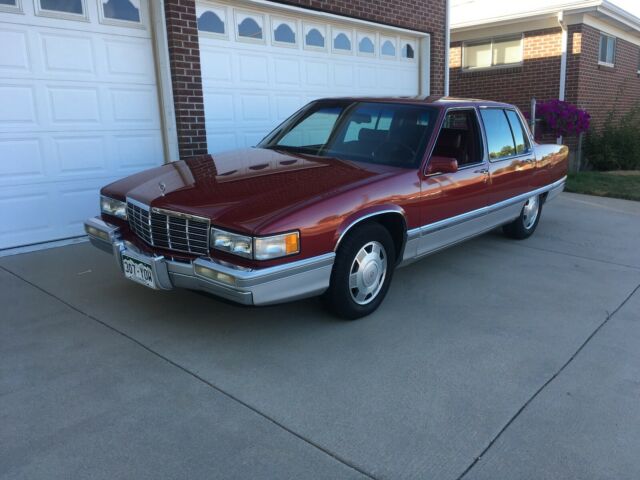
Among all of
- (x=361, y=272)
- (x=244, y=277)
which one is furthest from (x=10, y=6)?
(x=361, y=272)

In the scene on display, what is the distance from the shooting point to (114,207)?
13.9 feet

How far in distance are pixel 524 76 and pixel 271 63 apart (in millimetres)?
8854

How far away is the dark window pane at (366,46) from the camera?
926 cm

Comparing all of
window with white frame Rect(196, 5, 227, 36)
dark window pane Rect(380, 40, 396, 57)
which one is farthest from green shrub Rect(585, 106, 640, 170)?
window with white frame Rect(196, 5, 227, 36)

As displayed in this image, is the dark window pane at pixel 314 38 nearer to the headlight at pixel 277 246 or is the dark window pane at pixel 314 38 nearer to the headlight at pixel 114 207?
the headlight at pixel 114 207

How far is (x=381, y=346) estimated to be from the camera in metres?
3.72

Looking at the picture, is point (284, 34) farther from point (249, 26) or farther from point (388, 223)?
point (388, 223)

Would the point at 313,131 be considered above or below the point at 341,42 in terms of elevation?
below

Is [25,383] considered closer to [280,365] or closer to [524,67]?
[280,365]

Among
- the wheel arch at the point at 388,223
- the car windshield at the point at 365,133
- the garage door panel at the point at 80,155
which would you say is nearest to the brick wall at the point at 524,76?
the car windshield at the point at 365,133

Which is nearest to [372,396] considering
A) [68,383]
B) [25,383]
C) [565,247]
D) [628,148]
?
[68,383]

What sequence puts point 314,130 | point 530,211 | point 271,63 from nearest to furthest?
point 314,130, point 530,211, point 271,63

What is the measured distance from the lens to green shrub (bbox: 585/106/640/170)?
13523mm

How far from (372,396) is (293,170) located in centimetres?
180
